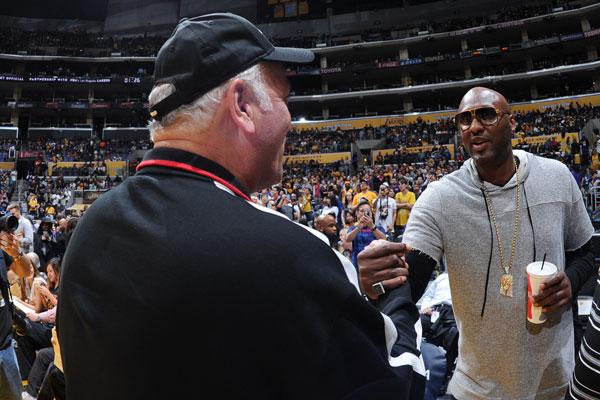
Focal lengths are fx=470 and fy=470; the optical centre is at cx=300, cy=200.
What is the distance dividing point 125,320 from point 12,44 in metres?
43.9

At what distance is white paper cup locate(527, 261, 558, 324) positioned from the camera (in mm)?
1582

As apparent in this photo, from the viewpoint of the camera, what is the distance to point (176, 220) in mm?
796

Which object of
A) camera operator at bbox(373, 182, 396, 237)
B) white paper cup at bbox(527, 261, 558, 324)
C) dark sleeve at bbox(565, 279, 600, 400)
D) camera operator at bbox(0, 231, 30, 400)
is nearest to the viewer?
dark sleeve at bbox(565, 279, 600, 400)

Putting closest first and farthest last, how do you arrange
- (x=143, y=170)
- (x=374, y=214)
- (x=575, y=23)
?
(x=143, y=170) → (x=374, y=214) → (x=575, y=23)

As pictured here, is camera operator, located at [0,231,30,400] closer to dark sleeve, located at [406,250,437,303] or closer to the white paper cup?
dark sleeve, located at [406,250,437,303]

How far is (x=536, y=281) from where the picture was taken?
5.24ft

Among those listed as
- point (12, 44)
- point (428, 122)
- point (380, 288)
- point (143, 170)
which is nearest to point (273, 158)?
point (143, 170)

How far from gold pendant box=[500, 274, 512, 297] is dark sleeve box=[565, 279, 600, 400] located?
0.39m

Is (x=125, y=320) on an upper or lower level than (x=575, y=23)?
lower

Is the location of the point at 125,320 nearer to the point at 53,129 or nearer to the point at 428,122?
the point at 428,122

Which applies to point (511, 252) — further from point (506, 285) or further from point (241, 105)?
point (241, 105)

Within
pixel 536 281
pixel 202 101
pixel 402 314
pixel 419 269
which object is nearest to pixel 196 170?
pixel 202 101

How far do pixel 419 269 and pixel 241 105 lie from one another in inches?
40.8

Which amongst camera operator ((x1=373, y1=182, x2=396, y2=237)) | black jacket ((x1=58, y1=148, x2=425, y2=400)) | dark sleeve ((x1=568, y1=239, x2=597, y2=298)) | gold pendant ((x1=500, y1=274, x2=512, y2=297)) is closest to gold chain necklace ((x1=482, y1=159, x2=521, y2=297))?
gold pendant ((x1=500, y1=274, x2=512, y2=297))
